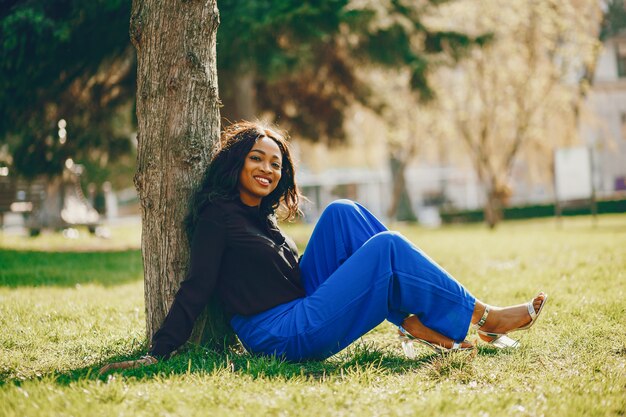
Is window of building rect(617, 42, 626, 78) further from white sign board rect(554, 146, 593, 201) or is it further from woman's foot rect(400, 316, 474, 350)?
woman's foot rect(400, 316, 474, 350)

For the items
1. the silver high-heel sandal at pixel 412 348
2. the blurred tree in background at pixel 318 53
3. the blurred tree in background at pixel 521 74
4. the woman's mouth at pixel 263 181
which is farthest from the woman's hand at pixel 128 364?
the blurred tree in background at pixel 521 74

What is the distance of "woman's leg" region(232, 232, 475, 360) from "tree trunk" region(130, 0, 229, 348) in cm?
62

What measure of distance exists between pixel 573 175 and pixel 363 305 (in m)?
14.2

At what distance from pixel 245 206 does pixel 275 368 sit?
0.99 m

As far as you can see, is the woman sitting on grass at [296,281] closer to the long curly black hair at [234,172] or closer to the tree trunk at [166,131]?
the long curly black hair at [234,172]

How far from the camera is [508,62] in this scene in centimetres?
1816

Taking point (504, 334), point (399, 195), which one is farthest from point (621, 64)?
point (504, 334)

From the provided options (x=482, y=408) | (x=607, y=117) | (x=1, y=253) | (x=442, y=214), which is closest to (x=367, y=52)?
(x=1, y=253)

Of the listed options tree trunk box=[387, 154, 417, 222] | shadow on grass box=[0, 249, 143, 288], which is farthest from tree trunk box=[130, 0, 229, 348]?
tree trunk box=[387, 154, 417, 222]

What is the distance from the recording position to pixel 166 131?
376 cm

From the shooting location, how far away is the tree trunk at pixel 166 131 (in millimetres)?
3750

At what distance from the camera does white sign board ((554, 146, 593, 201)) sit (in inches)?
620

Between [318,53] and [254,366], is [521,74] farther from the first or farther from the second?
[254,366]

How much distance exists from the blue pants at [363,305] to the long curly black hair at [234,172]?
2.32ft
